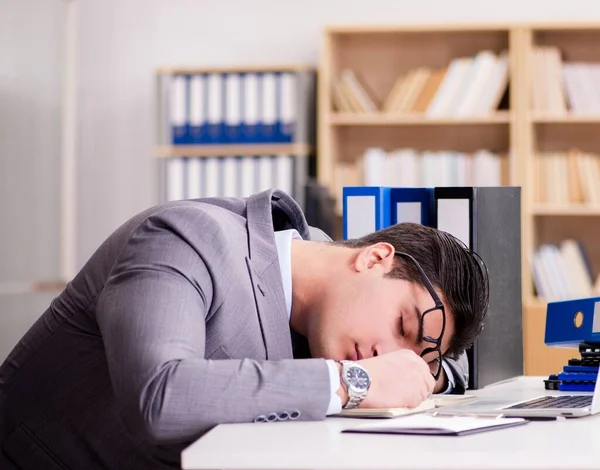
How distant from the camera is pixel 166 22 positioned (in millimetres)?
5461

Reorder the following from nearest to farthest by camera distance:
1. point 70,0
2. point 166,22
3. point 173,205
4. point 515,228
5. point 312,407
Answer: point 312,407
point 173,205
point 515,228
point 70,0
point 166,22

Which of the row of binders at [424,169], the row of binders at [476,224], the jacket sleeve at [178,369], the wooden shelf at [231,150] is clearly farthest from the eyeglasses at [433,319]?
the wooden shelf at [231,150]

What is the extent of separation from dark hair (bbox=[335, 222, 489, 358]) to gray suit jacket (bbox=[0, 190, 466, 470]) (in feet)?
0.64

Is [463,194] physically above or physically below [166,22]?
below

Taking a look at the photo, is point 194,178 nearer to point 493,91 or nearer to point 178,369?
point 493,91

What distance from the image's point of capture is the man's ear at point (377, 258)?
152cm

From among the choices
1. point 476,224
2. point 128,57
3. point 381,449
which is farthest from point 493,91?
point 381,449

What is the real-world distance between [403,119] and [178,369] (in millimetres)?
3800

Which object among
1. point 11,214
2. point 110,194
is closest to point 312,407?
point 11,214

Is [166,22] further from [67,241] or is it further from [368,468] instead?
[368,468]

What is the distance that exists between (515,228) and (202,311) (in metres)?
1.00

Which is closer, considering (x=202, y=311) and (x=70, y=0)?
(x=202, y=311)

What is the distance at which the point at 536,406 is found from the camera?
4.71 ft

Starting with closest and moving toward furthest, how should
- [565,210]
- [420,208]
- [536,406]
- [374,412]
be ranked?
[374,412], [536,406], [420,208], [565,210]
